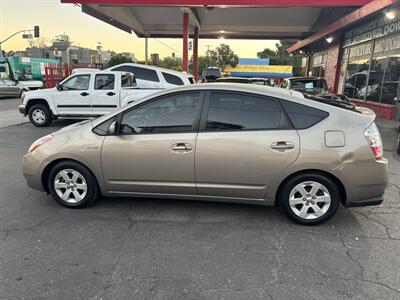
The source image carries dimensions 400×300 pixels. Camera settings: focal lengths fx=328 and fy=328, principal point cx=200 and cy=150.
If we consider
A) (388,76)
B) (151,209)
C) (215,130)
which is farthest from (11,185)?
(388,76)

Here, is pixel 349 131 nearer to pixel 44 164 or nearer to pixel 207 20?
pixel 44 164

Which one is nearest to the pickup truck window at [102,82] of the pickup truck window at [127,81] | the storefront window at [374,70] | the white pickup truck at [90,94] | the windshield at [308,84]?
the white pickup truck at [90,94]

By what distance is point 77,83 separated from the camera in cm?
1050

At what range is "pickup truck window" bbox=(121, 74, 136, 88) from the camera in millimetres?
Answer: 10383

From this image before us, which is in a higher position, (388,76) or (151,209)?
(388,76)

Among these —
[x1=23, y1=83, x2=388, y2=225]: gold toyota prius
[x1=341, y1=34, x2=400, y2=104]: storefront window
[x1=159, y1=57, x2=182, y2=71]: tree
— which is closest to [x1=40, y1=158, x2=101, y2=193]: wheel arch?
[x1=23, y1=83, x2=388, y2=225]: gold toyota prius

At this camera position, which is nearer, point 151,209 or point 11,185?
point 151,209

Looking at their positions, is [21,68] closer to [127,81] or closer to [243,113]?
[127,81]

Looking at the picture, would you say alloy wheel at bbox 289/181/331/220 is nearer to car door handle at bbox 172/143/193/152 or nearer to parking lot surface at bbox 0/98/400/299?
parking lot surface at bbox 0/98/400/299

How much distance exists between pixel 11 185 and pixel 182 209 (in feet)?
9.58

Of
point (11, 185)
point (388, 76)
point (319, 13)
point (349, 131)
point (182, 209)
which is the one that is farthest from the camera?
point (319, 13)

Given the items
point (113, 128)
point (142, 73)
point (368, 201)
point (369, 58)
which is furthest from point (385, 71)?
point (113, 128)

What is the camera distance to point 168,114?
396 centimetres

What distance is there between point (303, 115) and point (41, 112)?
381 inches
